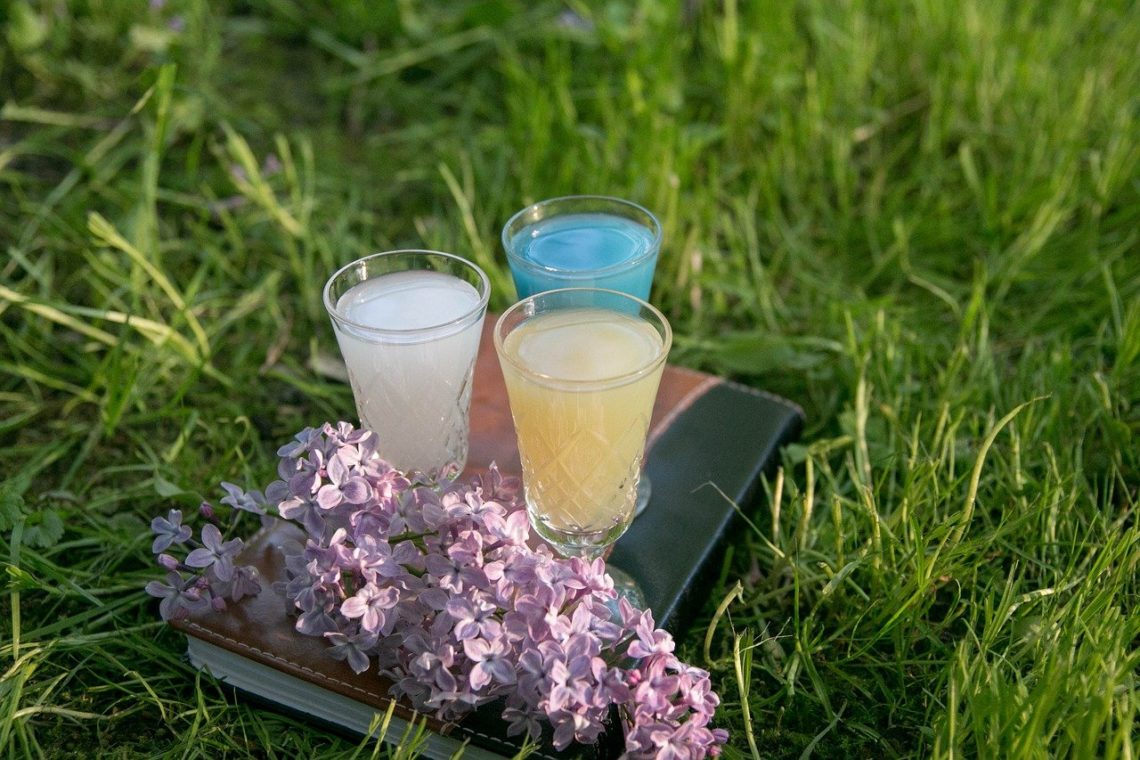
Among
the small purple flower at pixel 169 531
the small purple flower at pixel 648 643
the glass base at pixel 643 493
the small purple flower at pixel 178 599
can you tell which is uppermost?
the small purple flower at pixel 648 643

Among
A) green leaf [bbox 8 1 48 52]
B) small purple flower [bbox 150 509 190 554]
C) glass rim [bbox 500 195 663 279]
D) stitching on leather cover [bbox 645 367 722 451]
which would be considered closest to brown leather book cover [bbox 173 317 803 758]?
stitching on leather cover [bbox 645 367 722 451]

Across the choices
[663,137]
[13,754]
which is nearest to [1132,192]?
[663,137]

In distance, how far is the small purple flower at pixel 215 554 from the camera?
179 cm

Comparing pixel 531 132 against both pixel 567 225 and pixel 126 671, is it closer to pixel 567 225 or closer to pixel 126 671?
pixel 567 225

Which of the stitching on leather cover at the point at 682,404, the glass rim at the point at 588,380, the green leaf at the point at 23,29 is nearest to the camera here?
the glass rim at the point at 588,380

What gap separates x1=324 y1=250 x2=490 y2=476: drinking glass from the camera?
181 cm

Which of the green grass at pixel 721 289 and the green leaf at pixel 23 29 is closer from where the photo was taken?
the green grass at pixel 721 289

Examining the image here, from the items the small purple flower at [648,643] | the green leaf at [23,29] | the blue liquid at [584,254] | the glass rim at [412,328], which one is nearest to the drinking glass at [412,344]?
the glass rim at [412,328]

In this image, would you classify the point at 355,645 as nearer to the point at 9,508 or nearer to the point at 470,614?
the point at 470,614

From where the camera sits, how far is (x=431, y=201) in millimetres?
3311

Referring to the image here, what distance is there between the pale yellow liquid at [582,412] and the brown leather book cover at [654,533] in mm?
157

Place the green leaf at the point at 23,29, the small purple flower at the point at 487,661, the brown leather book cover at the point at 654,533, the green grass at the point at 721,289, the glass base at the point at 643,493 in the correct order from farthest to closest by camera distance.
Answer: the green leaf at the point at 23,29
the glass base at the point at 643,493
the green grass at the point at 721,289
the brown leather book cover at the point at 654,533
the small purple flower at the point at 487,661

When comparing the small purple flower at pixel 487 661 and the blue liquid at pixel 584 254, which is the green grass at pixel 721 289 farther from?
the blue liquid at pixel 584 254

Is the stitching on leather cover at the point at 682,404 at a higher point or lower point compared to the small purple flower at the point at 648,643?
lower
